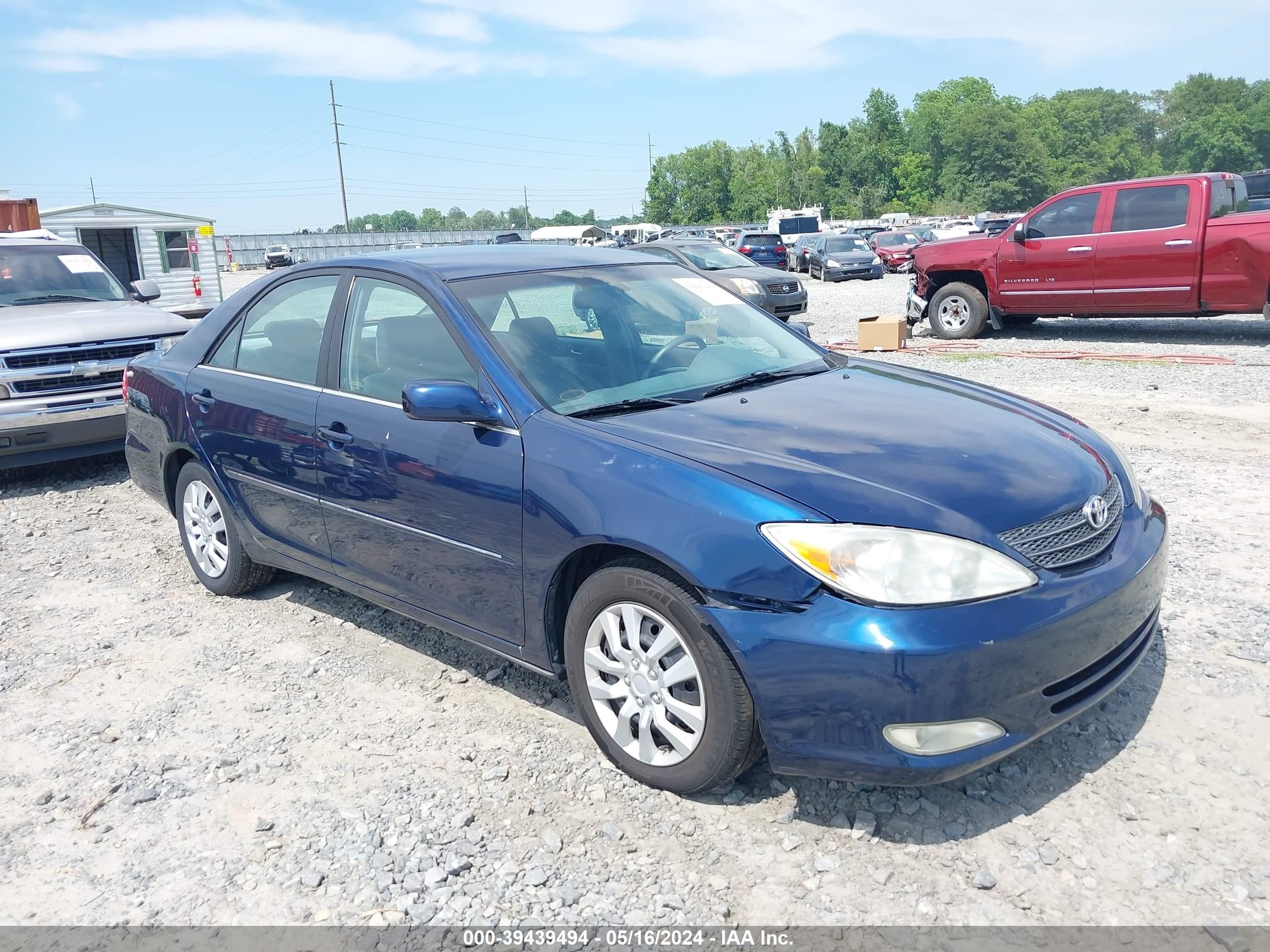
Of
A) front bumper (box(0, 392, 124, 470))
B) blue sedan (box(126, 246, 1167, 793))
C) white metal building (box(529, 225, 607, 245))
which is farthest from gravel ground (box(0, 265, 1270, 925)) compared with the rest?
white metal building (box(529, 225, 607, 245))

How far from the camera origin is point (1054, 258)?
487 inches

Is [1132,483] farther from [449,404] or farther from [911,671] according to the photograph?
[449,404]

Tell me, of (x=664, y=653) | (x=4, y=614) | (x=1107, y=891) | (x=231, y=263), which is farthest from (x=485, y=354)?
(x=231, y=263)

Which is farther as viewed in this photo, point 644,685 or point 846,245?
point 846,245

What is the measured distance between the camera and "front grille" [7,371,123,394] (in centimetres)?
706

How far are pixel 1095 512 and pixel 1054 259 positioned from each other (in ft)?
34.5

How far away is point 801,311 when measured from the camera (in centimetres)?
1681

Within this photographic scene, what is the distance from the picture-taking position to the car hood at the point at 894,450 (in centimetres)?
277

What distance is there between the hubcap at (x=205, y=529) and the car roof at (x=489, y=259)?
1.40 meters

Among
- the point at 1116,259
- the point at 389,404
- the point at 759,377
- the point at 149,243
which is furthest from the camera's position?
the point at 149,243

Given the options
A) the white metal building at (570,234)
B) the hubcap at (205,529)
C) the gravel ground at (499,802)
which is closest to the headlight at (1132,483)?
the gravel ground at (499,802)

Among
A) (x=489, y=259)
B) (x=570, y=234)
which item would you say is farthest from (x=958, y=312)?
(x=570, y=234)

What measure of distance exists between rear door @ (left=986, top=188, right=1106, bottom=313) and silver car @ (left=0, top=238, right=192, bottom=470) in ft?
32.2

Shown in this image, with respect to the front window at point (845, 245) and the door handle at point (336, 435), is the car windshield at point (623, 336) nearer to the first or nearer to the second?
the door handle at point (336, 435)
